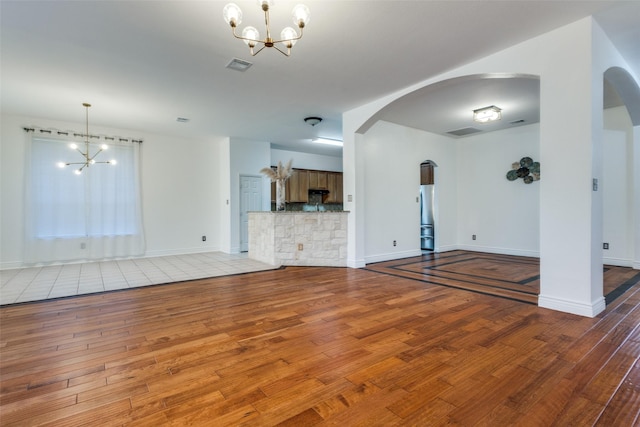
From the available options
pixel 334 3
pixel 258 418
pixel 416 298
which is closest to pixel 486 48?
pixel 334 3

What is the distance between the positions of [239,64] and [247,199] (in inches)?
166

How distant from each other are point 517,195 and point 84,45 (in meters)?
7.35

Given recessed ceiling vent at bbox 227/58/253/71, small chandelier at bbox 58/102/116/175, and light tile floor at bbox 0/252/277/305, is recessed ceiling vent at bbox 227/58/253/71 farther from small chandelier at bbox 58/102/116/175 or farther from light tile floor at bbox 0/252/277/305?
small chandelier at bbox 58/102/116/175

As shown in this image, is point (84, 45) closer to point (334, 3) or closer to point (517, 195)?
point (334, 3)

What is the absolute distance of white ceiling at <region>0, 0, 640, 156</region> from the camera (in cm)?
254

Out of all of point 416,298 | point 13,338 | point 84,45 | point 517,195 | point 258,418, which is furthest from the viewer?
point 517,195

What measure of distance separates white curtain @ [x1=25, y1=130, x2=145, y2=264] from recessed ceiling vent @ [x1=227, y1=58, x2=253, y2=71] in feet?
13.2

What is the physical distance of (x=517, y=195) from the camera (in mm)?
6316

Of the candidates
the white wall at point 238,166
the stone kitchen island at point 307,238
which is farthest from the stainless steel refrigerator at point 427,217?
the white wall at point 238,166

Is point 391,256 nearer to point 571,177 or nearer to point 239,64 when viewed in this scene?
point 571,177

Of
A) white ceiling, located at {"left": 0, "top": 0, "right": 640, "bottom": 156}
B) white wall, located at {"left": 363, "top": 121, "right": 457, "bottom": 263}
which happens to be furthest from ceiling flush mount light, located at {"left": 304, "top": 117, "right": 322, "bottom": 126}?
white wall, located at {"left": 363, "top": 121, "right": 457, "bottom": 263}

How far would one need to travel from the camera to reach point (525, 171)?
613 cm

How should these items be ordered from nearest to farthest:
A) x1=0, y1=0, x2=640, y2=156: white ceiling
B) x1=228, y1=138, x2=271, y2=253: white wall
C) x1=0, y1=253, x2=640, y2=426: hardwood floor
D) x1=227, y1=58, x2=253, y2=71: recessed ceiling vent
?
x1=0, y1=253, x2=640, y2=426: hardwood floor, x1=0, y1=0, x2=640, y2=156: white ceiling, x1=227, y1=58, x2=253, y2=71: recessed ceiling vent, x1=228, y1=138, x2=271, y2=253: white wall

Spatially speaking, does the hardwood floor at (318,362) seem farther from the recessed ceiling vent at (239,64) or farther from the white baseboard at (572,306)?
the recessed ceiling vent at (239,64)
